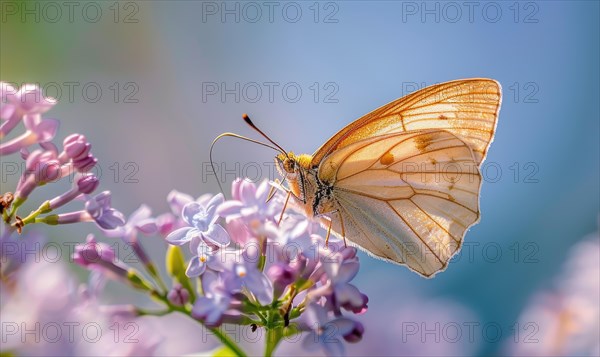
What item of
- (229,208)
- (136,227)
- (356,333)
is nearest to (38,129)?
A: (136,227)

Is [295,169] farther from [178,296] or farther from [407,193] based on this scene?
[178,296]

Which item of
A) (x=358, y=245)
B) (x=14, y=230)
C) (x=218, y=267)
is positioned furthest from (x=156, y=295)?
(x=358, y=245)

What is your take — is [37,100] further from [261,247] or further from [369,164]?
[369,164]

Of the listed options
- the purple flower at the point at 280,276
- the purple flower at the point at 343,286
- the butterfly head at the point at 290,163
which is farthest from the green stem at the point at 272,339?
the butterfly head at the point at 290,163

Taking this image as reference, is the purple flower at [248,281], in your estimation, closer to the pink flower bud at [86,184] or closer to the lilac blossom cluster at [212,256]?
the lilac blossom cluster at [212,256]

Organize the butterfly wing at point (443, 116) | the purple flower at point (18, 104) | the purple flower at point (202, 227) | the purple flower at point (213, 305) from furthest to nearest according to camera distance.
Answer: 1. the butterfly wing at point (443, 116)
2. the purple flower at point (202, 227)
3. the purple flower at point (18, 104)
4. the purple flower at point (213, 305)

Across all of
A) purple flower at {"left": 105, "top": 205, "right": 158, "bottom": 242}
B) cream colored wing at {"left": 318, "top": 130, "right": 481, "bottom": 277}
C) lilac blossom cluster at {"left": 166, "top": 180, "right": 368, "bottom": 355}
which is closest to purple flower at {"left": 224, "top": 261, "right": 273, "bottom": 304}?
lilac blossom cluster at {"left": 166, "top": 180, "right": 368, "bottom": 355}
